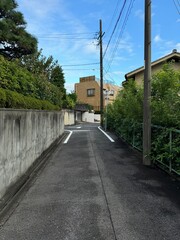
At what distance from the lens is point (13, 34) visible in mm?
13172

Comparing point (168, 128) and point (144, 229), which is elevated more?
point (168, 128)

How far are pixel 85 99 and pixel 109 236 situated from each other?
158ft

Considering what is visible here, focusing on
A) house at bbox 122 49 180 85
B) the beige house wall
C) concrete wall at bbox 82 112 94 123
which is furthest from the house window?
house at bbox 122 49 180 85

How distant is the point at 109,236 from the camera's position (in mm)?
2889

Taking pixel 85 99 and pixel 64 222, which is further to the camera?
pixel 85 99

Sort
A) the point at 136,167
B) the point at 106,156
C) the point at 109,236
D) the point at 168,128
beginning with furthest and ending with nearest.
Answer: the point at 106,156
the point at 136,167
the point at 168,128
the point at 109,236

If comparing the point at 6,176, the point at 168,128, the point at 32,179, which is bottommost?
the point at 32,179

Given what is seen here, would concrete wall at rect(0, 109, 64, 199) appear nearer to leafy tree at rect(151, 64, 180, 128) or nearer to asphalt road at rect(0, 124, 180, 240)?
asphalt road at rect(0, 124, 180, 240)

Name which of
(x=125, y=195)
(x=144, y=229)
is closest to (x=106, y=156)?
(x=125, y=195)

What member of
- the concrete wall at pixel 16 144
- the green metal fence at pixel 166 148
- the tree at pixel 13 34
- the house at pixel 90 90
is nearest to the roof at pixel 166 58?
the tree at pixel 13 34

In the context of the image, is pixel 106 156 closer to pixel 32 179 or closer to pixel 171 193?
pixel 32 179

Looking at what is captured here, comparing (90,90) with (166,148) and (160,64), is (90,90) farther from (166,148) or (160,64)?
(166,148)

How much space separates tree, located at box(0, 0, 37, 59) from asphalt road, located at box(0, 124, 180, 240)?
930 centimetres

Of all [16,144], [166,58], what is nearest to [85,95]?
[166,58]
